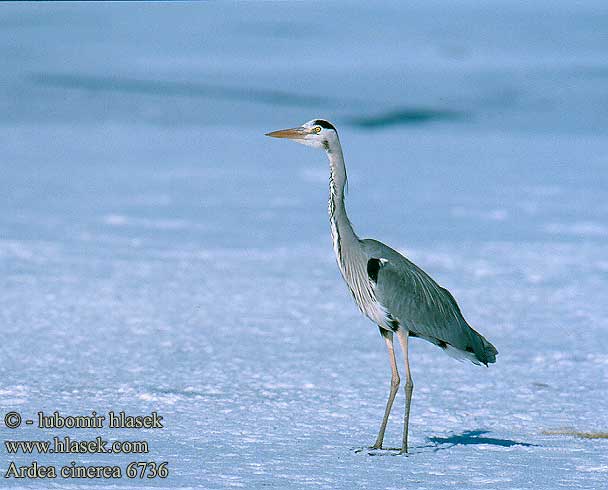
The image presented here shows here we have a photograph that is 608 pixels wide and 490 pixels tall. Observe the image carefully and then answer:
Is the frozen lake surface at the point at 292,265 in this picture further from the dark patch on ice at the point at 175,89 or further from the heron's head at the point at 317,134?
the heron's head at the point at 317,134

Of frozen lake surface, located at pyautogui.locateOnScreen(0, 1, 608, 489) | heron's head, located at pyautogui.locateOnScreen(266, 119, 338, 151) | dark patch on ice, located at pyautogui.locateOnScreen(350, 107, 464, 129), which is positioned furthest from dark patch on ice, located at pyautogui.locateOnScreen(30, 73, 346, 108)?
heron's head, located at pyautogui.locateOnScreen(266, 119, 338, 151)

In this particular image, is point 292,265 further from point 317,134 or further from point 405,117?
point 405,117

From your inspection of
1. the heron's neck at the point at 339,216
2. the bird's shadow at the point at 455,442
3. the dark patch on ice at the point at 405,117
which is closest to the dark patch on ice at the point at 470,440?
the bird's shadow at the point at 455,442

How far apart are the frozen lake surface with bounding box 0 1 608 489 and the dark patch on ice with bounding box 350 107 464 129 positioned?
93 mm

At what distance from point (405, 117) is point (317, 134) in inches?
560

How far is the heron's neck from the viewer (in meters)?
4.68

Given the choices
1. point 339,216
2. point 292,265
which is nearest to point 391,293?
point 339,216

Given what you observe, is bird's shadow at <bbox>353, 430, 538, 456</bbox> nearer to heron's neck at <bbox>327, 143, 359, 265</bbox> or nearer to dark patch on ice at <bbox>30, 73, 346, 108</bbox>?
heron's neck at <bbox>327, 143, 359, 265</bbox>

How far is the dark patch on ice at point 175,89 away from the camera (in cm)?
2022

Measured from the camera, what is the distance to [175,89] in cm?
2127

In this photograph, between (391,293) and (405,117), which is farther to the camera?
(405,117)

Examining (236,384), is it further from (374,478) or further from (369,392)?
(374,478)

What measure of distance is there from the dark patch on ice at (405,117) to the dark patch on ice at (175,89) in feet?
3.99

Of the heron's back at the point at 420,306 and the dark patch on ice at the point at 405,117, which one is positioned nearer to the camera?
the heron's back at the point at 420,306
